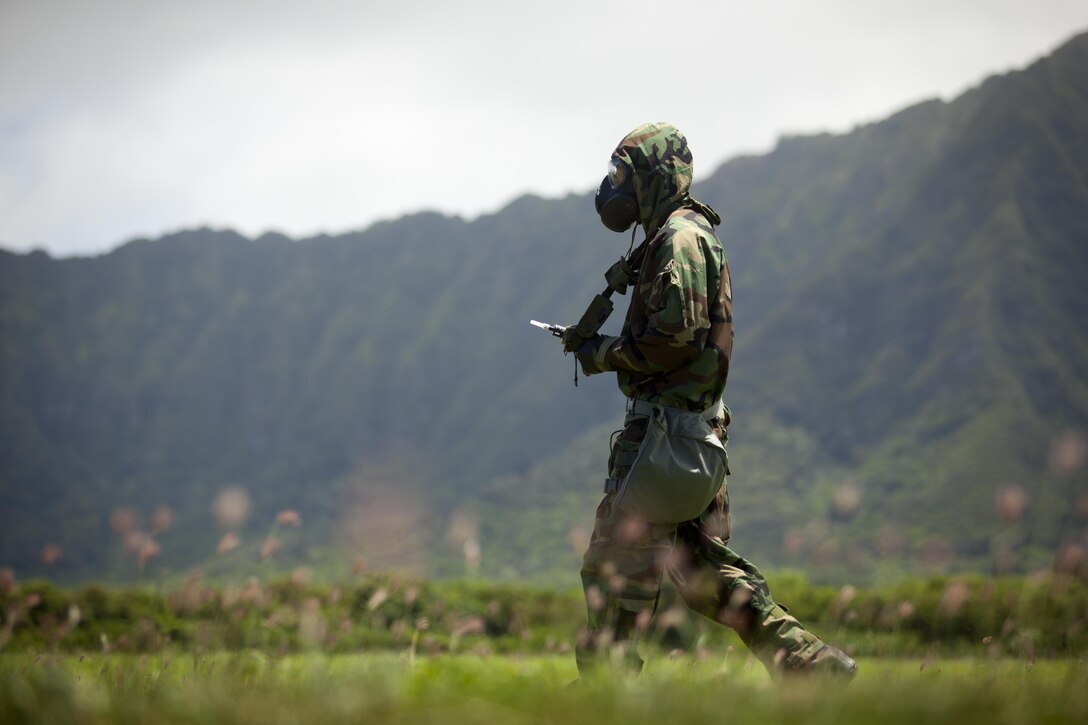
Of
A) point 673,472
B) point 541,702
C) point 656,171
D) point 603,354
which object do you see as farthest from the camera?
point 656,171

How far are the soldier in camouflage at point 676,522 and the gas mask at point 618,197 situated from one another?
0.53 ft

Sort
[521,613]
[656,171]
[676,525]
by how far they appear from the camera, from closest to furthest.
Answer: [676,525] → [656,171] → [521,613]

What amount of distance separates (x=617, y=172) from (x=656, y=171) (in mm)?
186

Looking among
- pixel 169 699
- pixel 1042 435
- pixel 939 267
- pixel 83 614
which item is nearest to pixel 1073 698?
pixel 169 699

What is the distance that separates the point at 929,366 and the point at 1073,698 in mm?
163077

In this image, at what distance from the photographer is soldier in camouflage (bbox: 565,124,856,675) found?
4441mm

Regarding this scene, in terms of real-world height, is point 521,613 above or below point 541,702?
below

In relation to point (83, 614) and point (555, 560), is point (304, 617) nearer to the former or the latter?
point (83, 614)

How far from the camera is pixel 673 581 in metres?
4.70

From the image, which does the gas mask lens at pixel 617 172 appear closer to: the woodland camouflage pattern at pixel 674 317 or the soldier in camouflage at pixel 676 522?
the woodland camouflage pattern at pixel 674 317

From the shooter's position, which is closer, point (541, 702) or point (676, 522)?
point (541, 702)

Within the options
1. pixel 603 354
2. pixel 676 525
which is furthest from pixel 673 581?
pixel 603 354

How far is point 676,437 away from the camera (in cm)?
461

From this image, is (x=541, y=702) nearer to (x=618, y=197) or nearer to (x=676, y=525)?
(x=676, y=525)
